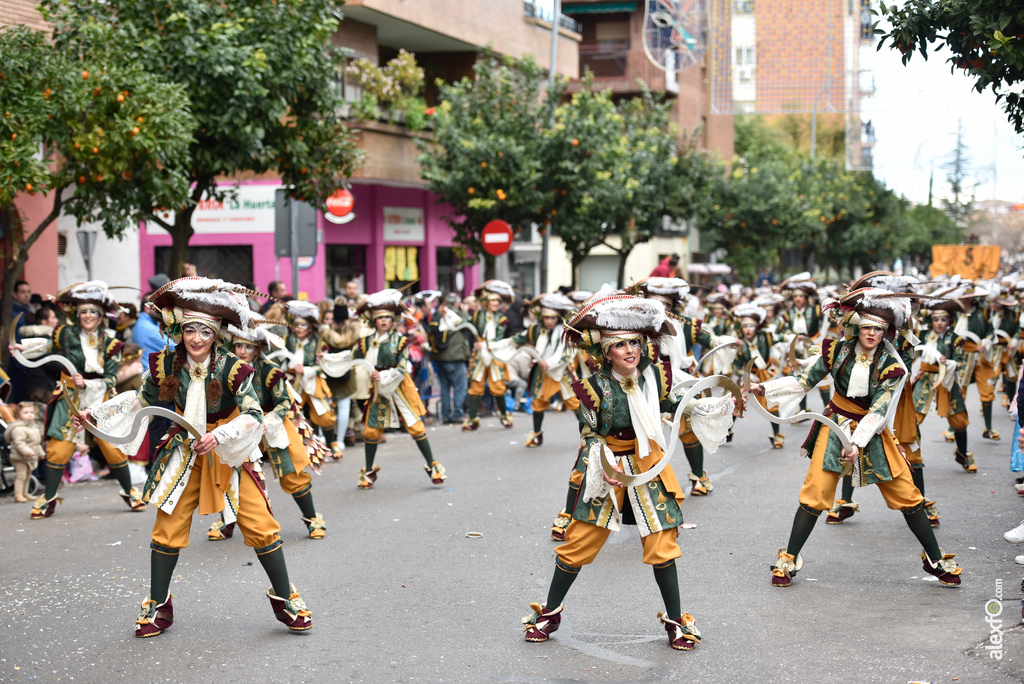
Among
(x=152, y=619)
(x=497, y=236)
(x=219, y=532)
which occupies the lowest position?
(x=219, y=532)

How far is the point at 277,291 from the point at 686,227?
123 ft

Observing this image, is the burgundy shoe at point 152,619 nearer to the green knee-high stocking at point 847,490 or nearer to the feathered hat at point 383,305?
the feathered hat at point 383,305

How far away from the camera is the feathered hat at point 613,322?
6.00 m

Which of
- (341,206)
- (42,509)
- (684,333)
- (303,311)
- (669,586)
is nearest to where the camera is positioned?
(669,586)

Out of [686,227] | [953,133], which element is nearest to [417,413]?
[953,133]

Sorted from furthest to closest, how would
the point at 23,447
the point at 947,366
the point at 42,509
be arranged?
1. the point at 947,366
2. the point at 23,447
3. the point at 42,509

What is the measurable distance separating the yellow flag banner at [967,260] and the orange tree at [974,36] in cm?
2997

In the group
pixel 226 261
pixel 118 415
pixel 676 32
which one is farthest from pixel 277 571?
pixel 226 261

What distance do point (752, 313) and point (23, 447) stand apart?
26.3ft

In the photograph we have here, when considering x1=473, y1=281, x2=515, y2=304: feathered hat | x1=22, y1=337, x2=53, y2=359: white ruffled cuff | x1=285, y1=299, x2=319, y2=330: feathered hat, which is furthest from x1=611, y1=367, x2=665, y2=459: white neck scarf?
x1=473, y1=281, x2=515, y2=304: feathered hat

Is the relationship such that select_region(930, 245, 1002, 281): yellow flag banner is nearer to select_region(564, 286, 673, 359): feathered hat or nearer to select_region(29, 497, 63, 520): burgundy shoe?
select_region(29, 497, 63, 520): burgundy shoe

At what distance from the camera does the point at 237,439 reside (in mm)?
6164

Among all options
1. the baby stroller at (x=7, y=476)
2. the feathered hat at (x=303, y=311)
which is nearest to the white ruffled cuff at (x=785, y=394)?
the feathered hat at (x=303, y=311)

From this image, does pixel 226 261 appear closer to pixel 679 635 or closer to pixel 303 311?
pixel 303 311
